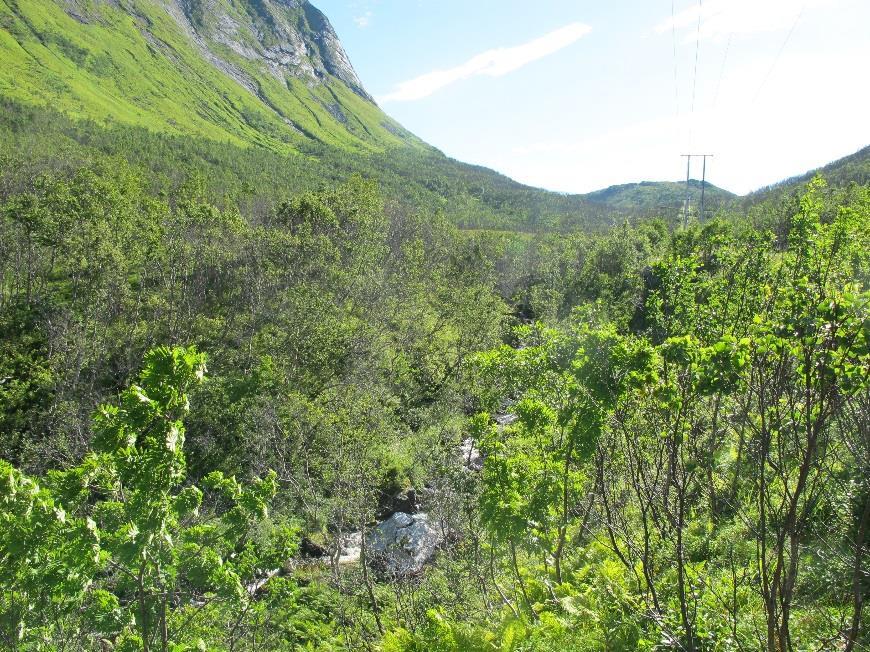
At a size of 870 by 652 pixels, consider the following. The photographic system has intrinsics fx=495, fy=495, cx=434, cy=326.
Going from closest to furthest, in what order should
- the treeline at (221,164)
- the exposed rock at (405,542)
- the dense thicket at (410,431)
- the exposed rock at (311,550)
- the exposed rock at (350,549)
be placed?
the dense thicket at (410,431), the exposed rock at (405,542), the exposed rock at (350,549), the exposed rock at (311,550), the treeline at (221,164)


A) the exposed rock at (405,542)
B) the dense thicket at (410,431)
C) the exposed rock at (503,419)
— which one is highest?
the dense thicket at (410,431)

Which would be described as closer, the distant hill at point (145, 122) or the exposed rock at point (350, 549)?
the exposed rock at point (350, 549)

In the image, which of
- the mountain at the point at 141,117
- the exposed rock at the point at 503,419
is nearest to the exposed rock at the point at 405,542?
the exposed rock at the point at 503,419

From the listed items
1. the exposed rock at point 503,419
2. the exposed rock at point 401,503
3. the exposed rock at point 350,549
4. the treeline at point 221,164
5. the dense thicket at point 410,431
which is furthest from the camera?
the treeline at point 221,164

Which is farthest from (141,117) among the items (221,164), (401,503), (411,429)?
(401,503)

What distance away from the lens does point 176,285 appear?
46656 mm

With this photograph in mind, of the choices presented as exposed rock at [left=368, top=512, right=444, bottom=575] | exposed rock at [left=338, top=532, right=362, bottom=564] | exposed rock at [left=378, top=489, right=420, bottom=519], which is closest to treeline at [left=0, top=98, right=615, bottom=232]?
exposed rock at [left=378, top=489, right=420, bottom=519]

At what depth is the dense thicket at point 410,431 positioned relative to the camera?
6660mm

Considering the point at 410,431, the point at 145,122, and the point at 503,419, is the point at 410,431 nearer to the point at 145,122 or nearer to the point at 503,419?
the point at 503,419

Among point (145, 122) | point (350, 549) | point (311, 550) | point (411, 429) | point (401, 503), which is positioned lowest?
point (311, 550)

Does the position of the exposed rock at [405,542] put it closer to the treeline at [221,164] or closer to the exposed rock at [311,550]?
the exposed rock at [311,550]

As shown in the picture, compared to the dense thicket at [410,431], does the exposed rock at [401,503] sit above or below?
below

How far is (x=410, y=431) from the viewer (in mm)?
36625

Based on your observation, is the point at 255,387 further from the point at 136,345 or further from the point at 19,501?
the point at 19,501
